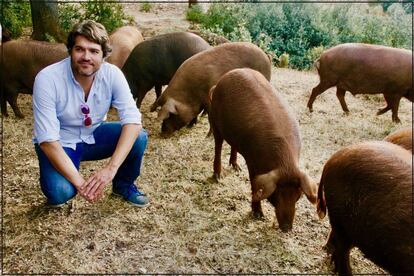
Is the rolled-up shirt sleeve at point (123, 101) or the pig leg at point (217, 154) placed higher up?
the rolled-up shirt sleeve at point (123, 101)

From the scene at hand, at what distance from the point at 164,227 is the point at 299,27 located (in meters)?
8.97

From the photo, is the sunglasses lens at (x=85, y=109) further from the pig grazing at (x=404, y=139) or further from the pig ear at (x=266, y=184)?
the pig grazing at (x=404, y=139)

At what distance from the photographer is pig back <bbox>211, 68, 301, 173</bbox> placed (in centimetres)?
388

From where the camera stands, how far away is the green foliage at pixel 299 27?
11.3m

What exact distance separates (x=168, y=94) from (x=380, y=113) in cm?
358

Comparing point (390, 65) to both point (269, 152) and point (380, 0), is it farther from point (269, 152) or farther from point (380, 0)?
point (380, 0)

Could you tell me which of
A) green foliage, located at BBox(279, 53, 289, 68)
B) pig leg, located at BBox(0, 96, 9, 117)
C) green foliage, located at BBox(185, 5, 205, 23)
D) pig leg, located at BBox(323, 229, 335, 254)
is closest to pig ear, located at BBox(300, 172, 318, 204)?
pig leg, located at BBox(323, 229, 335, 254)

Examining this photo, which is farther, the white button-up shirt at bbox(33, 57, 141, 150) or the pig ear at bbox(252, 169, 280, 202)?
the pig ear at bbox(252, 169, 280, 202)

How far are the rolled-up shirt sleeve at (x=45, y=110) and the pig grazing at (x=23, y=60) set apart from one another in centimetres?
287

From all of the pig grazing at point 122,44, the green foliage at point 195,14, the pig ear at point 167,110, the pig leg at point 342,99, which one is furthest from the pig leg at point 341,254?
the green foliage at point 195,14

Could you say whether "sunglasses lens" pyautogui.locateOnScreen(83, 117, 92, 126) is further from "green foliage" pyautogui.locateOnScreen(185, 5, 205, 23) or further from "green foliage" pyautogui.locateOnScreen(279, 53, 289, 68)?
"green foliage" pyautogui.locateOnScreen(185, 5, 205, 23)

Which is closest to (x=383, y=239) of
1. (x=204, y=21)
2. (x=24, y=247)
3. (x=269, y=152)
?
(x=269, y=152)

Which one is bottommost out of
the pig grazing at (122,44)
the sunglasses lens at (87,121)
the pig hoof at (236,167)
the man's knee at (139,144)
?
the pig hoof at (236,167)

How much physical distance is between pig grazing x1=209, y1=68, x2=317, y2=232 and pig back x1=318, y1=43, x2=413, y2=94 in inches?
125
